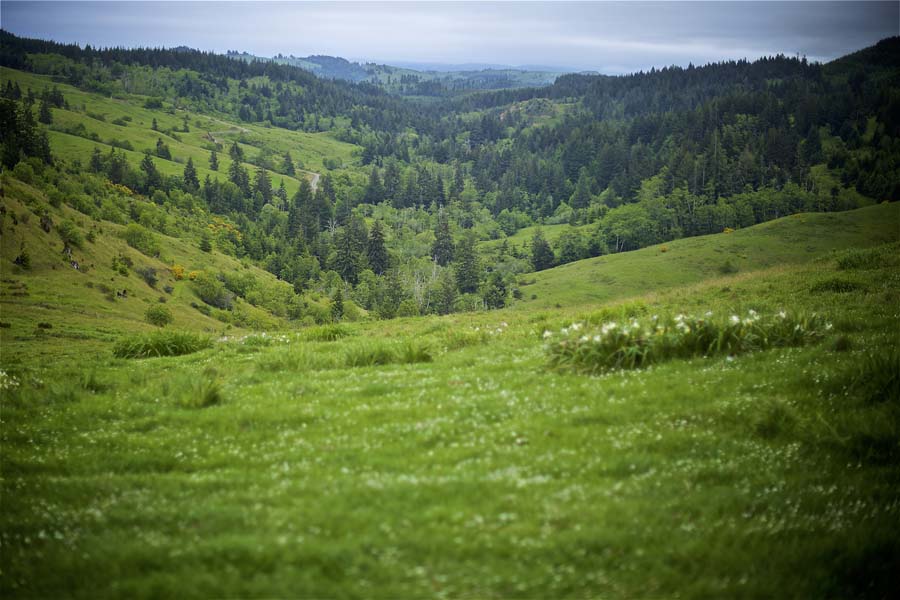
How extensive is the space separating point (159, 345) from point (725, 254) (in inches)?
5424

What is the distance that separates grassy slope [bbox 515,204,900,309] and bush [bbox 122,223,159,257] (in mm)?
86430

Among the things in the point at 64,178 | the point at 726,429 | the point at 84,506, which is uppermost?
the point at 64,178

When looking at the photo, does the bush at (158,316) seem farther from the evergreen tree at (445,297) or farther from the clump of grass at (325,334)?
the evergreen tree at (445,297)

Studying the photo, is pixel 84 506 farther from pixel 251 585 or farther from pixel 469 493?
pixel 469 493

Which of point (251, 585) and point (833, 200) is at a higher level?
point (833, 200)

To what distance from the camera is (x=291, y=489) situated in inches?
318

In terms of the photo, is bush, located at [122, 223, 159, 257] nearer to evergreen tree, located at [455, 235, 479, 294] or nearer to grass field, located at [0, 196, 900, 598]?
evergreen tree, located at [455, 235, 479, 294]

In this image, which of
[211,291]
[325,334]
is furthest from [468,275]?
[325,334]

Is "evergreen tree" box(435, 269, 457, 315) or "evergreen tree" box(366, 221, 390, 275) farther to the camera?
"evergreen tree" box(366, 221, 390, 275)

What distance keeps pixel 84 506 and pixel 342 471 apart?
3.66 m

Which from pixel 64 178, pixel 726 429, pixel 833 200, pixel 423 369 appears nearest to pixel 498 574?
pixel 726 429

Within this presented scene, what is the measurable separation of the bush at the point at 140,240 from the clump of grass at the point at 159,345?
110681mm

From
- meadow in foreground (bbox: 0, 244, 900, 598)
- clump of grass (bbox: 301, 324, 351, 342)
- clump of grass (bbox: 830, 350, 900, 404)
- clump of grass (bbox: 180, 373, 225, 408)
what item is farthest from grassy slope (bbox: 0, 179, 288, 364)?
clump of grass (bbox: 830, 350, 900, 404)

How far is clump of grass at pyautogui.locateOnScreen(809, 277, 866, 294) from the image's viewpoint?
2312 centimetres
